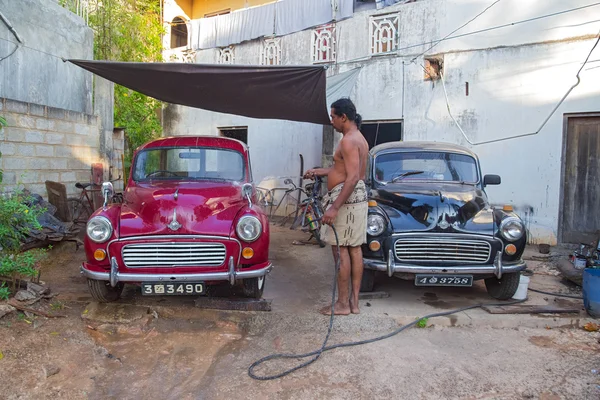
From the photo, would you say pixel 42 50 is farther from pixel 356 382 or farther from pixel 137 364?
pixel 356 382

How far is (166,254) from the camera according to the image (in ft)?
12.5

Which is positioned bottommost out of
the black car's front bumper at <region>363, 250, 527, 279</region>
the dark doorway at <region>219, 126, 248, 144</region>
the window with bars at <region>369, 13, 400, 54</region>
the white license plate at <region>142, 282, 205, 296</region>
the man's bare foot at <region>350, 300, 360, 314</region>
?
the man's bare foot at <region>350, 300, 360, 314</region>

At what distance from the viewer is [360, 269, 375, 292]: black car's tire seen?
475cm

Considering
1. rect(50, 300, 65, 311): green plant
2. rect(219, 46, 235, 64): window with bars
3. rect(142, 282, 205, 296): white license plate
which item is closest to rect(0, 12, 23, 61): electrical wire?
rect(50, 300, 65, 311): green plant

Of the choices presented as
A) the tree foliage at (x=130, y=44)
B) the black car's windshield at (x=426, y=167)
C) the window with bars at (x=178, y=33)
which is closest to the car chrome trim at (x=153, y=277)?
the black car's windshield at (x=426, y=167)

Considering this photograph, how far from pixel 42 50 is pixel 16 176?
2.43 meters

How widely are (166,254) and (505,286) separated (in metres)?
3.37

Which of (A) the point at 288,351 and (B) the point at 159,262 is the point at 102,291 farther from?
(A) the point at 288,351

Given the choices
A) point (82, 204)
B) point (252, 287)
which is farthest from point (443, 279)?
point (82, 204)

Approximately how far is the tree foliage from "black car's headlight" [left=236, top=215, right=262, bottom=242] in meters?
8.32

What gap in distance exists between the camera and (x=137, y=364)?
327cm

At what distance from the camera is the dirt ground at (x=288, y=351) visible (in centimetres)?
296

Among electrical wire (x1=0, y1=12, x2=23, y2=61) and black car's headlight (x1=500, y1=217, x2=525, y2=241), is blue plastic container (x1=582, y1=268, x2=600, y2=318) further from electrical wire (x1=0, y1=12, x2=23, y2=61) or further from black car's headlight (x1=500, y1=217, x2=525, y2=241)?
electrical wire (x1=0, y1=12, x2=23, y2=61)

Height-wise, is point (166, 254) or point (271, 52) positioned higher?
point (271, 52)
